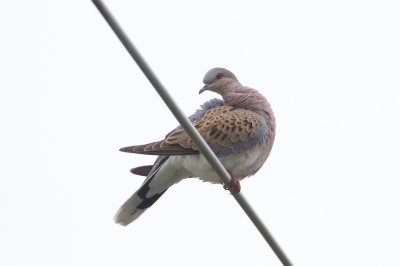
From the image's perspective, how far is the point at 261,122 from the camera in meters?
5.60

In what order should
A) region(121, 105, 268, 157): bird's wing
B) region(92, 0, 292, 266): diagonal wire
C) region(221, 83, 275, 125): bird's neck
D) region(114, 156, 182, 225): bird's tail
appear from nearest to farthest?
1. region(92, 0, 292, 266): diagonal wire
2. region(121, 105, 268, 157): bird's wing
3. region(114, 156, 182, 225): bird's tail
4. region(221, 83, 275, 125): bird's neck

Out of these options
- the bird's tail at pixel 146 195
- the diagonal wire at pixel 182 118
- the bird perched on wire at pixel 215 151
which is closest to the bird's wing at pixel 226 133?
the bird perched on wire at pixel 215 151

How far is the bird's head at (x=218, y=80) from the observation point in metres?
6.05

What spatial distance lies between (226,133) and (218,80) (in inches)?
27.5

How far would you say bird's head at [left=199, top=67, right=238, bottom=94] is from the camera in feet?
19.9

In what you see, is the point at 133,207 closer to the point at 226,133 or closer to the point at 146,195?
the point at 146,195

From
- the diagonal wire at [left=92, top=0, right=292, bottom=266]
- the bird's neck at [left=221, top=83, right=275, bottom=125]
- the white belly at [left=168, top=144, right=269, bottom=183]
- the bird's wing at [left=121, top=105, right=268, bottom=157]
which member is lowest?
the diagonal wire at [left=92, top=0, right=292, bottom=266]

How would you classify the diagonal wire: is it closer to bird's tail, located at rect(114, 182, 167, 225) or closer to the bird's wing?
the bird's wing

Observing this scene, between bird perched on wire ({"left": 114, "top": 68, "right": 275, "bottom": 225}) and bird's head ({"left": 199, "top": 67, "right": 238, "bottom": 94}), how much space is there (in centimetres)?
28

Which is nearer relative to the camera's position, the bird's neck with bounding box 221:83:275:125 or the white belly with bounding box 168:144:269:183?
the white belly with bounding box 168:144:269:183

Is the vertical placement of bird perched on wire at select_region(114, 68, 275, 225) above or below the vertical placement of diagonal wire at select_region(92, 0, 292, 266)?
above

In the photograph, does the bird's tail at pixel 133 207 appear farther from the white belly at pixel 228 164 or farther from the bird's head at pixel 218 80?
the bird's head at pixel 218 80

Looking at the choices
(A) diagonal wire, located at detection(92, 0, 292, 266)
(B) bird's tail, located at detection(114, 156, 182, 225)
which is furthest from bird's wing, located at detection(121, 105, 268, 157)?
(A) diagonal wire, located at detection(92, 0, 292, 266)

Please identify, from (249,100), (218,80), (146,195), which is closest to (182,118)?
(146,195)
